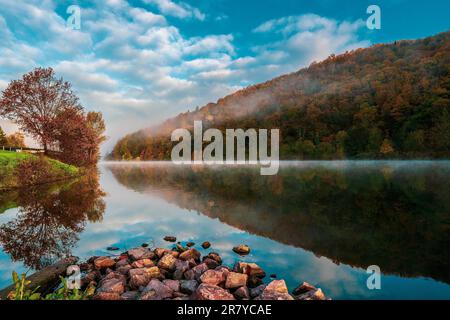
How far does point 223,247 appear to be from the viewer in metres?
8.91

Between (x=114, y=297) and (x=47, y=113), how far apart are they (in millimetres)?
37596

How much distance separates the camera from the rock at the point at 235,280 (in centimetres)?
573

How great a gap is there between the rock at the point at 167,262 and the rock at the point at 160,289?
1190mm

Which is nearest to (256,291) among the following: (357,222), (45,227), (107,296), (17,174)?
(107,296)

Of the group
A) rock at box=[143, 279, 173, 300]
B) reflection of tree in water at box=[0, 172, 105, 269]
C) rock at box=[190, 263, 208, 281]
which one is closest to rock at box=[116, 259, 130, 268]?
rock at box=[143, 279, 173, 300]

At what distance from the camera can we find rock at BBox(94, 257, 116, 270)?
274 inches

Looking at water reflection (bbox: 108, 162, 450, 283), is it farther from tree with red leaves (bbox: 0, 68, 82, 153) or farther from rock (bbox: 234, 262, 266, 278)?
tree with red leaves (bbox: 0, 68, 82, 153)

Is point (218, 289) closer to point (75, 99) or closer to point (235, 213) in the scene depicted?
point (235, 213)

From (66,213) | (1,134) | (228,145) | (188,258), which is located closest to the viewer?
(188,258)

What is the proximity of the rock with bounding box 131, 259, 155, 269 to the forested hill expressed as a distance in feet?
269

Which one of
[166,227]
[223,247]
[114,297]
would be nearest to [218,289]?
[114,297]

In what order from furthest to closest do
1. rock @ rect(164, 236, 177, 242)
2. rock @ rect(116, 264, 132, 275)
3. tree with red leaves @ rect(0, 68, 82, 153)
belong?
tree with red leaves @ rect(0, 68, 82, 153) → rock @ rect(164, 236, 177, 242) → rock @ rect(116, 264, 132, 275)

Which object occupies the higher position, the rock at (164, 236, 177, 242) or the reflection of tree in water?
the reflection of tree in water

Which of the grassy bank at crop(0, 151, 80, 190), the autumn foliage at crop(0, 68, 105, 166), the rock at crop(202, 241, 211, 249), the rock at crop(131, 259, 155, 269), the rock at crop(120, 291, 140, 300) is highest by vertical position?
the autumn foliage at crop(0, 68, 105, 166)
